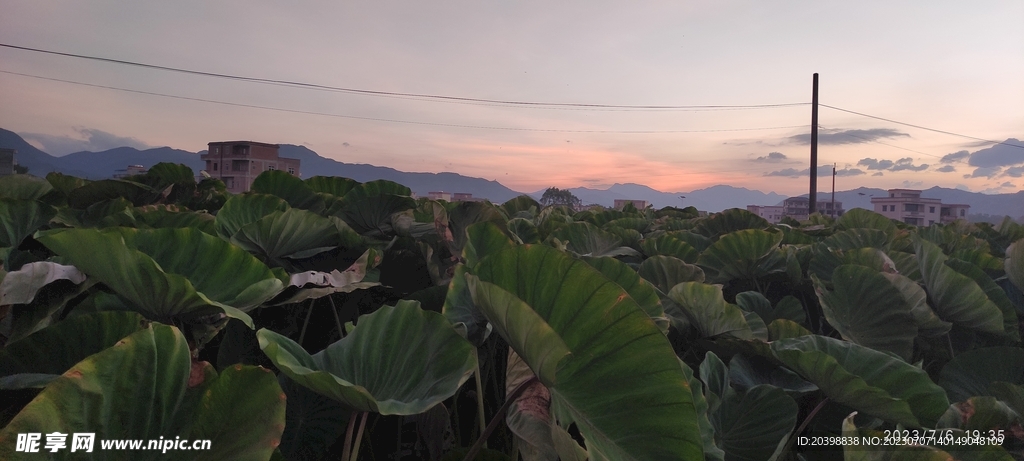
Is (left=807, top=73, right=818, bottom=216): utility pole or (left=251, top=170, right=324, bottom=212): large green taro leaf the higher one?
(left=807, top=73, right=818, bottom=216): utility pole

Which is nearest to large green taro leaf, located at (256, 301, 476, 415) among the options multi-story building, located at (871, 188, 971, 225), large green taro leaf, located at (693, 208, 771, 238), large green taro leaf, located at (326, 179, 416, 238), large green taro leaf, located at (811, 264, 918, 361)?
large green taro leaf, located at (326, 179, 416, 238)

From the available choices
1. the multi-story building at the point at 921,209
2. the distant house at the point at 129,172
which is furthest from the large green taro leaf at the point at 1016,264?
the multi-story building at the point at 921,209

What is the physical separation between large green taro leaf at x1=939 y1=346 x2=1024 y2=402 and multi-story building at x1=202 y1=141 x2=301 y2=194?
51.0 m

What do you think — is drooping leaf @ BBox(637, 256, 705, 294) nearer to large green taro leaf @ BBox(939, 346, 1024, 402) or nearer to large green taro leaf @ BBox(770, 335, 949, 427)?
large green taro leaf @ BBox(770, 335, 949, 427)

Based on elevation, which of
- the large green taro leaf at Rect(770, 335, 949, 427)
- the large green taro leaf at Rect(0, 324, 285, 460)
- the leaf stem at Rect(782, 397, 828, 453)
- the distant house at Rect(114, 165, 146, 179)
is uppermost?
the distant house at Rect(114, 165, 146, 179)

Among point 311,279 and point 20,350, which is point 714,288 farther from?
point 20,350

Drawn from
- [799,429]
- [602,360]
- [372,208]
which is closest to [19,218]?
[372,208]

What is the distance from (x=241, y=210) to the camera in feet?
3.21

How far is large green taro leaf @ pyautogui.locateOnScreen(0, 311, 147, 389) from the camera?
1.70 ft

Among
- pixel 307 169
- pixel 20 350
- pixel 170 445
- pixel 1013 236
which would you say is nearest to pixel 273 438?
pixel 170 445

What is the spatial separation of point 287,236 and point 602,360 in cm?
63

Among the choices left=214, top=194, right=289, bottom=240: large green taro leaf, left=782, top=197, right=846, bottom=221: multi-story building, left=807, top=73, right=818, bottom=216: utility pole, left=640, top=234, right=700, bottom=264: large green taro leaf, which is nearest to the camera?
left=214, top=194, right=289, bottom=240: large green taro leaf

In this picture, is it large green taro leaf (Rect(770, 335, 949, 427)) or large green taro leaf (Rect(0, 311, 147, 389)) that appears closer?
large green taro leaf (Rect(0, 311, 147, 389))

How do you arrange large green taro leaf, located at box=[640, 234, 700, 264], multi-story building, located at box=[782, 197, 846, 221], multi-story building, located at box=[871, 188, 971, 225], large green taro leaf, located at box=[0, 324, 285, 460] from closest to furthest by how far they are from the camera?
large green taro leaf, located at box=[0, 324, 285, 460] < large green taro leaf, located at box=[640, 234, 700, 264] < multi-story building, located at box=[871, 188, 971, 225] < multi-story building, located at box=[782, 197, 846, 221]
